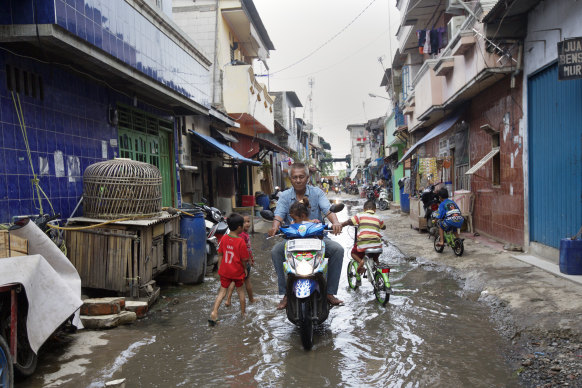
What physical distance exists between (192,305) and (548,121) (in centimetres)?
669

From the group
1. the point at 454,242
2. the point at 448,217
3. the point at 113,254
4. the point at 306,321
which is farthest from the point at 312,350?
the point at 454,242

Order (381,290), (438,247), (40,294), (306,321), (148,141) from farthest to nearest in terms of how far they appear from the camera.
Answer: (148,141), (438,247), (381,290), (306,321), (40,294)

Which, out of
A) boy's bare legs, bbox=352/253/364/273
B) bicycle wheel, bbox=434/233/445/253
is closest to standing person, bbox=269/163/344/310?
boy's bare legs, bbox=352/253/364/273

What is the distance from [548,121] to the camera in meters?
7.52

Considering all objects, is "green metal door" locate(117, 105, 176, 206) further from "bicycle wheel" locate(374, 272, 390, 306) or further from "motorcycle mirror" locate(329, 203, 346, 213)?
"bicycle wheel" locate(374, 272, 390, 306)

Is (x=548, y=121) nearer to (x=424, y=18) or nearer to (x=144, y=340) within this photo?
(x=144, y=340)

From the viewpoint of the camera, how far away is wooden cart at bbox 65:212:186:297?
5625 millimetres

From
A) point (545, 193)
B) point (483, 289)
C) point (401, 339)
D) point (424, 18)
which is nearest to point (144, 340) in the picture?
point (401, 339)

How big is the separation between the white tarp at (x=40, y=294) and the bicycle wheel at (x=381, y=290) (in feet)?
12.2

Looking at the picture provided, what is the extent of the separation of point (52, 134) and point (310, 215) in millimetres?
3859

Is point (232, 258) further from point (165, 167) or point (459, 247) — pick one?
point (165, 167)

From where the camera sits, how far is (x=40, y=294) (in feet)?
12.1

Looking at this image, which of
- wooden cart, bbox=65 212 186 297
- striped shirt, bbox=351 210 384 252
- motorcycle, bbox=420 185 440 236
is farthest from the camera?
motorcycle, bbox=420 185 440 236

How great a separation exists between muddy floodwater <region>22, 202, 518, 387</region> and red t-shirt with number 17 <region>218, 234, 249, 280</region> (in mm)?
588
